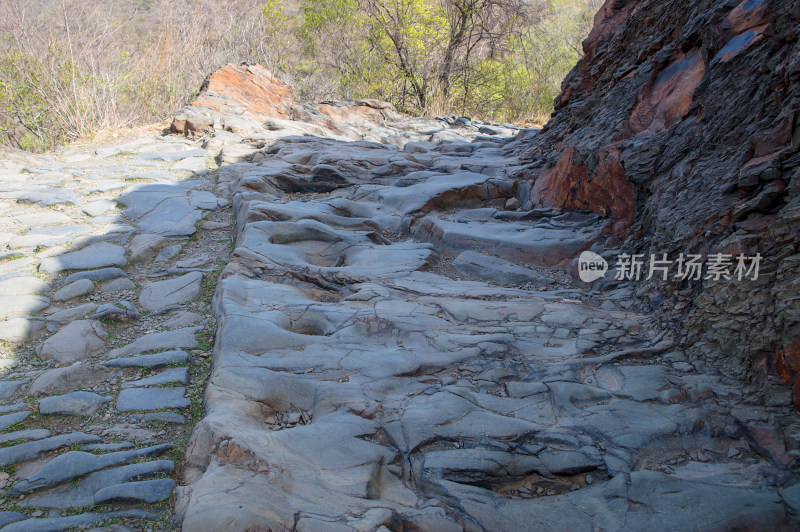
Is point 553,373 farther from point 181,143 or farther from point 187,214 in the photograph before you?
point 181,143

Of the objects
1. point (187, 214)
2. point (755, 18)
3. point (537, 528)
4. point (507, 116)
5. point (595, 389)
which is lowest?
point (537, 528)

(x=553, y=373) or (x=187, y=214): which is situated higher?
(x=187, y=214)

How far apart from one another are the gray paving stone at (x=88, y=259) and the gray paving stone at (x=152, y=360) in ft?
4.45

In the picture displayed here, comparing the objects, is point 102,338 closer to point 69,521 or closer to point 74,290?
point 74,290

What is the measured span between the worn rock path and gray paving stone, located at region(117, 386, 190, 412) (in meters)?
0.01

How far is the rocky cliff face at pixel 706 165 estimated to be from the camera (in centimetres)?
204

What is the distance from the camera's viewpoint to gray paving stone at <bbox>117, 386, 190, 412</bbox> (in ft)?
7.28

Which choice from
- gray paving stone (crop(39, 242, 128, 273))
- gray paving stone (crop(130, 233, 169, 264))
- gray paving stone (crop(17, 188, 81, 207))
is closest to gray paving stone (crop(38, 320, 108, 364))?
gray paving stone (crop(39, 242, 128, 273))

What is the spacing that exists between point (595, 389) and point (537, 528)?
0.76m

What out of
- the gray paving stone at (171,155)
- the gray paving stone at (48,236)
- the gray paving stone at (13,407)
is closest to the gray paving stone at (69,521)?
the gray paving stone at (13,407)

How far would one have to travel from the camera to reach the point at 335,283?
3189 mm

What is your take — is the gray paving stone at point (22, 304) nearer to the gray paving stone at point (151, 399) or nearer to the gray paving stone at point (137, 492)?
the gray paving stone at point (151, 399)

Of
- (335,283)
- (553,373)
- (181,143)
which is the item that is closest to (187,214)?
(335,283)

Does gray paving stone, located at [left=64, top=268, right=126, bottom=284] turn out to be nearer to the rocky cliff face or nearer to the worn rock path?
the worn rock path
